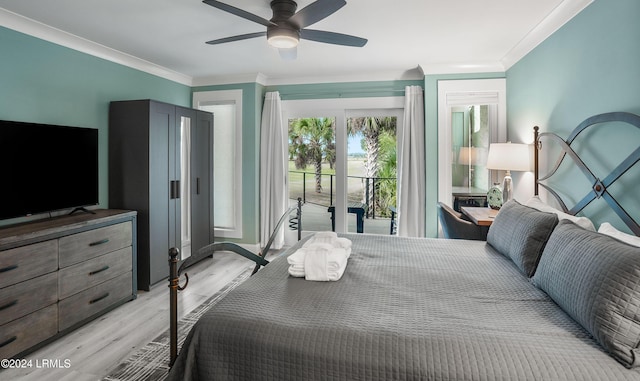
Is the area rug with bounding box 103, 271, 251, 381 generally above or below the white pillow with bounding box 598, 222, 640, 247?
below

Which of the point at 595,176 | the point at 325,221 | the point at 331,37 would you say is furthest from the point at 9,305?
the point at 595,176

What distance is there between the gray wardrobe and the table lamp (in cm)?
342

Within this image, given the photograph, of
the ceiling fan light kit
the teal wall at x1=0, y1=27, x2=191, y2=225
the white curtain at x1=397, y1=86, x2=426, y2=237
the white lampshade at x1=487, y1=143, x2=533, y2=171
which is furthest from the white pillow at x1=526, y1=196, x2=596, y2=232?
the teal wall at x1=0, y1=27, x2=191, y2=225

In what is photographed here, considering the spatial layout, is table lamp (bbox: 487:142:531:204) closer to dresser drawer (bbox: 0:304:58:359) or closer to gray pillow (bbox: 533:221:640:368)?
gray pillow (bbox: 533:221:640:368)

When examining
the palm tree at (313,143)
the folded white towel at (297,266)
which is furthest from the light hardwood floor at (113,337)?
the palm tree at (313,143)

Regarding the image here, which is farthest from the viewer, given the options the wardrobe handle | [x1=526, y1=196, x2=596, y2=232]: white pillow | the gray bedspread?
the wardrobe handle

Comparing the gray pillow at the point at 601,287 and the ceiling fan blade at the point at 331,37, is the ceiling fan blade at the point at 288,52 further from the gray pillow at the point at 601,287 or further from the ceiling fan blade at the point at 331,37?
the gray pillow at the point at 601,287

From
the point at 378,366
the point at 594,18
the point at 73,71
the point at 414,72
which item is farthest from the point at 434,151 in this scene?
the point at 73,71

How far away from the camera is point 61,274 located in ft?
8.46

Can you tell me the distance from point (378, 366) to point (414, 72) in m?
4.12

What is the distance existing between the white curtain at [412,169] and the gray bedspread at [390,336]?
2736 millimetres

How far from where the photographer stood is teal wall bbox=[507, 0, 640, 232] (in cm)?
200

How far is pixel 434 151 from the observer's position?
4.34 m

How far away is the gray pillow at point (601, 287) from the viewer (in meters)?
1.16
